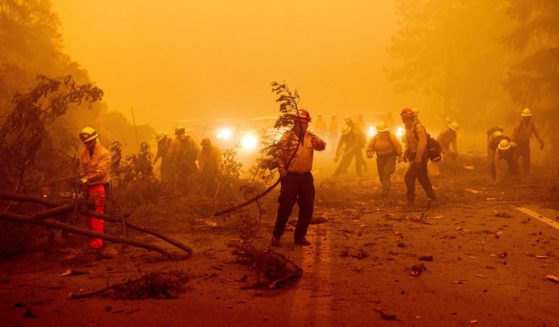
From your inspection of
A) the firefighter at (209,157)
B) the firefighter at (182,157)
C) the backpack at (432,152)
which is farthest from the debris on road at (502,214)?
the firefighter at (182,157)

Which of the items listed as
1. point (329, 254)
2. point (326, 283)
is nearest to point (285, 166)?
point (329, 254)

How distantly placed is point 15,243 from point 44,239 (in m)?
0.93

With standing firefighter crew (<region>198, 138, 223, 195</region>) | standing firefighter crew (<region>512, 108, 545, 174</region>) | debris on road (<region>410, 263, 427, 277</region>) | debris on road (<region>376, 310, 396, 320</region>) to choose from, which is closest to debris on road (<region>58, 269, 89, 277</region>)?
debris on road (<region>376, 310, 396, 320</region>)

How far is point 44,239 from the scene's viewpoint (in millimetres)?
7883

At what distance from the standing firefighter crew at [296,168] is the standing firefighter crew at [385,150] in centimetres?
460

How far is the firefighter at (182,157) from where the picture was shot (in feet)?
38.3

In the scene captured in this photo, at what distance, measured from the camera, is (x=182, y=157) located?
12.0 m

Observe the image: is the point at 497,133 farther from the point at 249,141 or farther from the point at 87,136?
the point at 249,141

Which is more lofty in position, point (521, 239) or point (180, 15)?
point (180, 15)

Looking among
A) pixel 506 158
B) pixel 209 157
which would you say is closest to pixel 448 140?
pixel 506 158

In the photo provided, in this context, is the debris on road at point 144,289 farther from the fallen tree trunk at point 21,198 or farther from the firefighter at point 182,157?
the firefighter at point 182,157

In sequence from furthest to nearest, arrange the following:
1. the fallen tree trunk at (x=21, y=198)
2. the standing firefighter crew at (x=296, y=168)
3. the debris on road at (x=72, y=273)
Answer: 1. the standing firefighter crew at (x=296, y=168)
2. the debris on road at (x=72, y=273)
3. the fallen tree trunk at (x=21, y=198)

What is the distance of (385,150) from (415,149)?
1.42 metres

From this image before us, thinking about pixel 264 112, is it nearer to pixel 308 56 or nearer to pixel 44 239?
pixel 308 56
